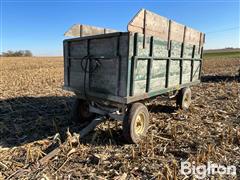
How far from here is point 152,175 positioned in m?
3.19

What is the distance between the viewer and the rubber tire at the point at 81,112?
208 inches

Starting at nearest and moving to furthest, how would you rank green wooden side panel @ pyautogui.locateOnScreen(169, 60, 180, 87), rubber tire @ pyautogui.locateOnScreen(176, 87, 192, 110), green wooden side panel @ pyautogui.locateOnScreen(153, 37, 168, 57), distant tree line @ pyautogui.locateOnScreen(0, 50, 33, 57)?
1. green wooden side panel @ pyautogui.locateOnScreen(153, 37, 168, 57)
2. green wooden side panel @ pyautogui.locateOnScreen(169, 60, 180, 87)
3. rubber tire @ pyautogui.locateOnScreen(176, 87, 192, 110)
4. distant tree line @ pyautogui.locateOnScreen(0, 50, 33, 57)

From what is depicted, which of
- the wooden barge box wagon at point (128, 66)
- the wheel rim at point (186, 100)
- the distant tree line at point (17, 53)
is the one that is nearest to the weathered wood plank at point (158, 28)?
the wooden barge box wagon at point (128, 66)

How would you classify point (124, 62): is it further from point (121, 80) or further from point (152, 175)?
point (152, 175)

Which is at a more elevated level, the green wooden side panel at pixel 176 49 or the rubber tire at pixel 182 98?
the green wooden side panel at pixel 176 49

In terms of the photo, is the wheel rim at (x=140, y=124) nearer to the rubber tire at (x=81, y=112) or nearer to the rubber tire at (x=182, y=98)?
the rubber tire at (x=81, y=112)

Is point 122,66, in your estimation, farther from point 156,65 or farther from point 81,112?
point 81,112

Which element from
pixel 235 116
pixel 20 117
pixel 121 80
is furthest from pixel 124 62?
pixel 235 116

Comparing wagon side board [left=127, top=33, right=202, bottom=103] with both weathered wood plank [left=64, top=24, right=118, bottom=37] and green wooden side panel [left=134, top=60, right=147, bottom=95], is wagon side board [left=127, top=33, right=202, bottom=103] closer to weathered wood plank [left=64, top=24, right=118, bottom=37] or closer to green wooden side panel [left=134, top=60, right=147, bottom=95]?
green wooden side panel [left=134, top=60, right=147, bottom=95]

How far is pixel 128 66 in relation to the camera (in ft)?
12.3

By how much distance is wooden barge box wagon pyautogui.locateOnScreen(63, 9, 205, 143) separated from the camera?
3.85m

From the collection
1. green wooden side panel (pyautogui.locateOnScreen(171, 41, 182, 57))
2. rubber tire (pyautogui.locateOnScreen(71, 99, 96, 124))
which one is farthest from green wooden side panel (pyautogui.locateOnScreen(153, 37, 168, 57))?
rubber tire (pyautogui.locateOnScreen(71, 99, 96, 124))

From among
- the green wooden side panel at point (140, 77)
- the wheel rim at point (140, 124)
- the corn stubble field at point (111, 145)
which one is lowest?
the corn stubble field at point (111, 145)

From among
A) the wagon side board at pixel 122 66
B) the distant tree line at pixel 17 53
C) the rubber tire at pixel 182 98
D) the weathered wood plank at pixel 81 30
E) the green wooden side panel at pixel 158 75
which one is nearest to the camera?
the wagon side board at pixel 122 66
